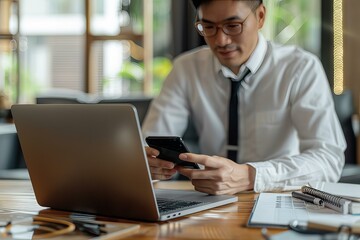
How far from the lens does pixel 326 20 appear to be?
4191 millimetres

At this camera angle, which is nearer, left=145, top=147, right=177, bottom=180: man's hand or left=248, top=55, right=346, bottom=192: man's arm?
left=145, top=147, right=177, bottom=180: man's hand

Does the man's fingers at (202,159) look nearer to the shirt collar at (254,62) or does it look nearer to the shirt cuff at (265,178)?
the shirt cuff at (265,178)

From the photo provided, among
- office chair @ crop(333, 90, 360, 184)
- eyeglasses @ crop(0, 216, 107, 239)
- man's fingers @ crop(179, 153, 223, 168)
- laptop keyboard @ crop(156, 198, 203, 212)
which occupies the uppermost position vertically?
man's fingers @ crop(179, 153, 223, 168)

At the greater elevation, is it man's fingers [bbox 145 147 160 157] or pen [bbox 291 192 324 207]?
man's fingers [bbox 145 147 160 157]

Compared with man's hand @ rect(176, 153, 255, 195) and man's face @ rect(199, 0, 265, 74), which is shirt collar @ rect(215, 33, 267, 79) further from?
man's hand @ rect(176, 153, 255, 195)

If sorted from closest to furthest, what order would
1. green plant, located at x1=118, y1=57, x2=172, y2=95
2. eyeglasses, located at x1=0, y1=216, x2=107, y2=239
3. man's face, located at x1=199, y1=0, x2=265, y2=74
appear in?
eyeglasses, located at x1=0, y1=216, x2=107, y2=239 < man's face, located at x1=199, y1=0, x2=265, y2=74 < green plant, located at x1=118, y1=57, x2=172, y2=95

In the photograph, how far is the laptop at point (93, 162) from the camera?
4.23 feet

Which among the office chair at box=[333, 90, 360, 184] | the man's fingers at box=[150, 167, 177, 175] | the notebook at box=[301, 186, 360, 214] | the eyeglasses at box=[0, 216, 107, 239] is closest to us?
the eyeglasses at box=[0, 216, 107, 239]

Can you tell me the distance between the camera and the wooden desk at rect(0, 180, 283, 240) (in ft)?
3.98

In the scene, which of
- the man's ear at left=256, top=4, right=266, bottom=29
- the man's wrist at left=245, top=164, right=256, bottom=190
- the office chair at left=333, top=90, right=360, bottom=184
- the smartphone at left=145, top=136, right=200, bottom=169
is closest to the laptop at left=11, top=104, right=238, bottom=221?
the smartphone at left=145, top=136, right=200, bottom=169

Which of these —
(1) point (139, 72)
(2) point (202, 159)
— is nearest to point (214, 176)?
(2) point (202, 159)

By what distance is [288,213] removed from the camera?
53.8 inches

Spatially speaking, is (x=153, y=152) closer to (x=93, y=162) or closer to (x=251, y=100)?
(x=93, y=162)

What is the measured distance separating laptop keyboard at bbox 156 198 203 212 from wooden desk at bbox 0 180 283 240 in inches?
1.4
